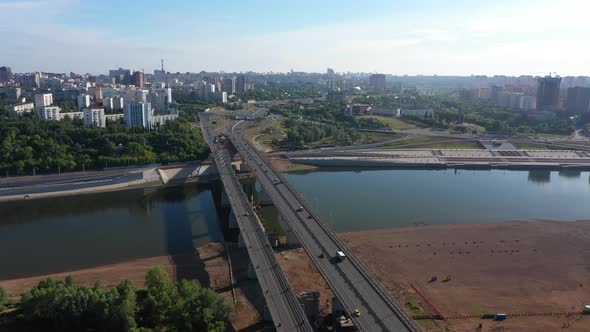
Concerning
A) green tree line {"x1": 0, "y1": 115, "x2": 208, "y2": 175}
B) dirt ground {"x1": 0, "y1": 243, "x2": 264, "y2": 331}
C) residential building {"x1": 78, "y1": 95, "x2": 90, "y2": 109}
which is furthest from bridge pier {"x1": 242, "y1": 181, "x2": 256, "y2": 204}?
residential building {"x1": 78, "y1": 95, "x2": 90, "y2": 109}

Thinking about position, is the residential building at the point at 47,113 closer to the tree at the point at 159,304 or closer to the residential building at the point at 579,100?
the tree at the point at 159,304

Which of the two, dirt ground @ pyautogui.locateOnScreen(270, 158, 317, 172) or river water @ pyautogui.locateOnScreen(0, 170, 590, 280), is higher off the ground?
dirt ground @ pyautogui.locateOnScreen(270, 158, 317, 172)

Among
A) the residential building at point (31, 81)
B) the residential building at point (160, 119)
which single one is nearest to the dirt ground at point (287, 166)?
the residential building at point (160, 119)

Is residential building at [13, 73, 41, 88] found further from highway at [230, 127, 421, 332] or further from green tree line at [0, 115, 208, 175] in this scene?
highway at [230, 127, 421, 332]

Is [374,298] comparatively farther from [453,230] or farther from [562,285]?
[453,230]

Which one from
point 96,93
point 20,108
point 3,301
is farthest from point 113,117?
point 3,301

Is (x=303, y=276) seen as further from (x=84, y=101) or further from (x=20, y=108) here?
(x=84, y=101)
